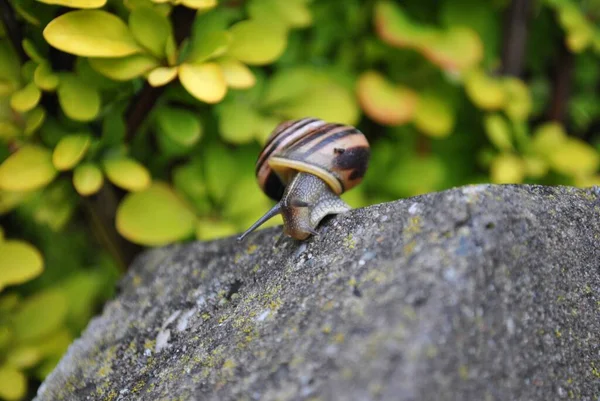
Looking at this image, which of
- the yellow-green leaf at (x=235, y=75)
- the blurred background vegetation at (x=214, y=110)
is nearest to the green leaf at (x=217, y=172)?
the blurred background vegetation at (x=214, y=110)

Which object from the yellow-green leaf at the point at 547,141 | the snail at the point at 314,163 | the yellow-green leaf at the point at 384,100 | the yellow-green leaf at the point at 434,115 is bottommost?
the yellow-green leaf at the point at 547,141

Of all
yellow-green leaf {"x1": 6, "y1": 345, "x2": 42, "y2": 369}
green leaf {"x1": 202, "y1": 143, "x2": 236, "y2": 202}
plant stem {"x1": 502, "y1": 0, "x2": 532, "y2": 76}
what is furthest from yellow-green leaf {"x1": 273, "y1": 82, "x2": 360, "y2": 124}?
yellow-green leaf {"x1": 6, "y1": 345, "x2": 42, "y2": 369}

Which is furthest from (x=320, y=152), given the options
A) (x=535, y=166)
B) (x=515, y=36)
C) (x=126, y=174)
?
(x=515, y=36)

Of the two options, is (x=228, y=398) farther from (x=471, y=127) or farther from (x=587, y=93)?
(x=587, y=93)

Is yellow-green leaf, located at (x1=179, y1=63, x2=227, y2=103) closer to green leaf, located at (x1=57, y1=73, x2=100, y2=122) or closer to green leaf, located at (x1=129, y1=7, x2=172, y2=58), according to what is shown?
green leaf, located at (x1=129, y1=7, x2=172, y2=58)

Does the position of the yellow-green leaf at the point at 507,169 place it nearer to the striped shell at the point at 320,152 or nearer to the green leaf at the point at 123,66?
the striped shell at the point at 320,152

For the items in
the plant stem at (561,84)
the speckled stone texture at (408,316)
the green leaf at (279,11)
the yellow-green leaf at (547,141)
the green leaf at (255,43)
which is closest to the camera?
the speckled stone texture at (408,316)

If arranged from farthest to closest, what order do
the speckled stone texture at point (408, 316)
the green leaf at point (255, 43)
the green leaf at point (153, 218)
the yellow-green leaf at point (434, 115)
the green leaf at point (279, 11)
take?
1. the yellow-green leaf at point (434, 115)
2. the green leaf at point (279, 11)
3. the green leaf at point (153, 218)
4. the green leaf at point (255, 43)
5. the speckled stone texture at point (408, 316)
